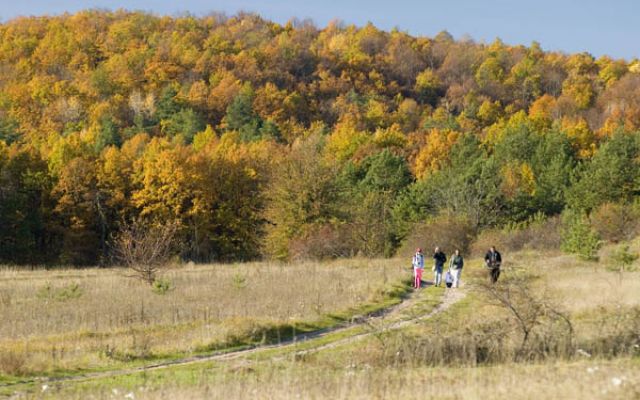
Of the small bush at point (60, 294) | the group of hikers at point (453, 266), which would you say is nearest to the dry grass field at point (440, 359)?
the small bush at point (60, 294)

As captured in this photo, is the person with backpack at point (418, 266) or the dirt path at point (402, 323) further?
the person with backpack at point (418, 266)

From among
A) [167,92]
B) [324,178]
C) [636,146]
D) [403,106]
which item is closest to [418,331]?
[324,178]

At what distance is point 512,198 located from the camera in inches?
2375

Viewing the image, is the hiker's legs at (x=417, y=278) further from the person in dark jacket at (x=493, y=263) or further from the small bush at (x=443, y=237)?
the small bush at (x=443, y=237)

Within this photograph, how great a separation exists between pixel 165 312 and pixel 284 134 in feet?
270

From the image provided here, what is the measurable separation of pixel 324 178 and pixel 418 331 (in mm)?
28891

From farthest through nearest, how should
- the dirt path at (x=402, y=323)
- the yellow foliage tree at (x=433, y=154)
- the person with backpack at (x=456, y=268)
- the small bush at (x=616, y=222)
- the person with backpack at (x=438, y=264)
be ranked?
the yellow foliage tree at (x=433, y=154)
the small bush at (x=616, y=222)
the person with backpack at (x=438, y=264)
the person with backpack at (x=456, y=268)
the dirt path at (x=402, y=323)

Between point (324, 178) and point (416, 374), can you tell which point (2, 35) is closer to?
point (324, 178)

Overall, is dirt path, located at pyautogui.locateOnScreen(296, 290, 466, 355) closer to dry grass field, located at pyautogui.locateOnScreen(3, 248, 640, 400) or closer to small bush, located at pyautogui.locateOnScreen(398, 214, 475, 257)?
dry grass field, located at pyautogui.locateOnScreen(3, 248, 640, 400)

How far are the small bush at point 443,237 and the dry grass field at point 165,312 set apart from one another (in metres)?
11.8

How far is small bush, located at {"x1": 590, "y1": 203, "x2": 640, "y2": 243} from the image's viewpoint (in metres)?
46.3

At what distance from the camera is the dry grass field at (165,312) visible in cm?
1527

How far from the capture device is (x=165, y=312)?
20.7m

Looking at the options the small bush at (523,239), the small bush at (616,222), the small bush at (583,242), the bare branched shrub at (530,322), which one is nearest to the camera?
the bare branched shrub at (530,322)
